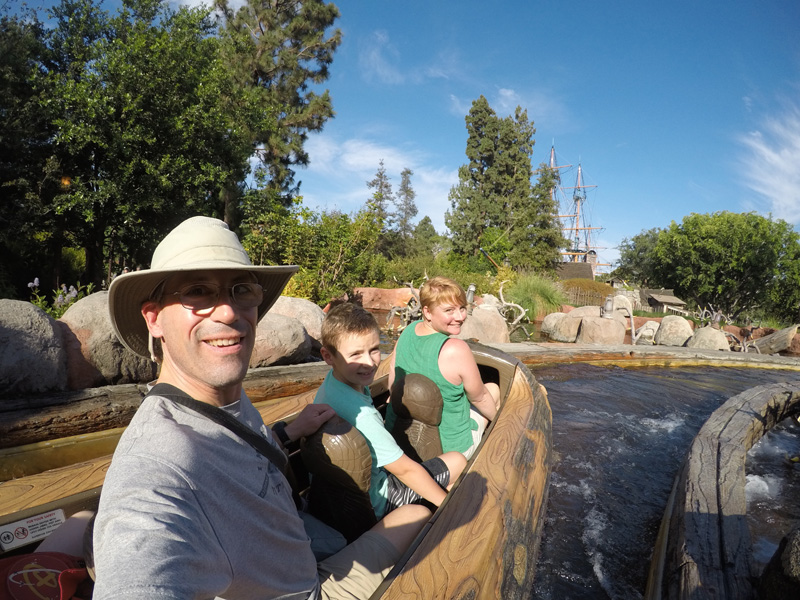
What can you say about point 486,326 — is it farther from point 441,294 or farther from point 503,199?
point 503,199

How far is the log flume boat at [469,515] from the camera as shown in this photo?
140 cm

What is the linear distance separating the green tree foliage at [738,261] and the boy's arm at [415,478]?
3205cm

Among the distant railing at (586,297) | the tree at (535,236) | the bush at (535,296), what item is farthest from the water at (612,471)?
the tree at (535,236)

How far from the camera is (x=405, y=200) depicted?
47.5 meters

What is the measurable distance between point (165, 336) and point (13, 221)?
1188 cm

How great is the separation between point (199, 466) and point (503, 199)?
3155 cm

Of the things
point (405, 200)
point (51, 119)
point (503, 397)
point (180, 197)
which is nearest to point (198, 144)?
point (180, 197)

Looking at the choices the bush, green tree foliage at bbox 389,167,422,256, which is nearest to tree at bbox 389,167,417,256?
green tree foliage at bbox 389,167,422,256

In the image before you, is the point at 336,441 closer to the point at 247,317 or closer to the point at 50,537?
the point at 247,317

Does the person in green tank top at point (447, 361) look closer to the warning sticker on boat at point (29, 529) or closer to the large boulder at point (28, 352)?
the warning sticker on boat at point (29, 529)

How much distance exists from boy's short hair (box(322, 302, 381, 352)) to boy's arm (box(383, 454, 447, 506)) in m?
0.51

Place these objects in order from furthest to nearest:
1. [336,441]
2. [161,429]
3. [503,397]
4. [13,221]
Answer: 1. [13,221]
2. [503,397]
3. [336,441]
4. [161,429]

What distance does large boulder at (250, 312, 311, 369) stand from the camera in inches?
229

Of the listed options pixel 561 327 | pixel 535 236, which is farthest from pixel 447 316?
pixel 535 236
